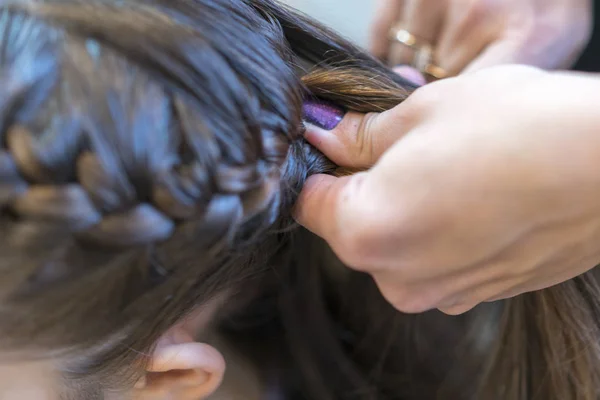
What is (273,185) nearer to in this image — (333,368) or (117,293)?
(117,293)

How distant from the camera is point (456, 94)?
1.29 ft

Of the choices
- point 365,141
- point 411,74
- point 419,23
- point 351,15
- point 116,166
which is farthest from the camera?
point 351,15

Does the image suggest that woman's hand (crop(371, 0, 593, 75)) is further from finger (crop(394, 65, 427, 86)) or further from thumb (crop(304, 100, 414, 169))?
thumb (crop(304, 100, 414, 169))

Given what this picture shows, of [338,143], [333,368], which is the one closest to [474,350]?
[333,368]

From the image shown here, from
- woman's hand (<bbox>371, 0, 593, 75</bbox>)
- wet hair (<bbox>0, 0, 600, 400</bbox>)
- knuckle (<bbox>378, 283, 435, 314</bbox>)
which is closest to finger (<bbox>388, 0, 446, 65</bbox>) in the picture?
woman's hand (<bbox>371, 0, 593, 75</bbox>)

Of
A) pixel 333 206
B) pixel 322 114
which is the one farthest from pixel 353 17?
pixel 333 206

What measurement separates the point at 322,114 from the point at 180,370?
26 centimetres

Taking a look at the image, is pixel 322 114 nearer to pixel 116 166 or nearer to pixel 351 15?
pixel 116 166

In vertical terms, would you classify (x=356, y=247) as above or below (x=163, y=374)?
above

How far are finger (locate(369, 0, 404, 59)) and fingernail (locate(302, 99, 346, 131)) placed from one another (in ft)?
1.34

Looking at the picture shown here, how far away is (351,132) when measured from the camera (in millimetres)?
473

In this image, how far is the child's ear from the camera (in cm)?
51

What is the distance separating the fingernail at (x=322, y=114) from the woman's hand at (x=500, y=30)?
0.95ft

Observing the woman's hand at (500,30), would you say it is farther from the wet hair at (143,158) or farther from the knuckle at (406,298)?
the knuckle at (406,298)
